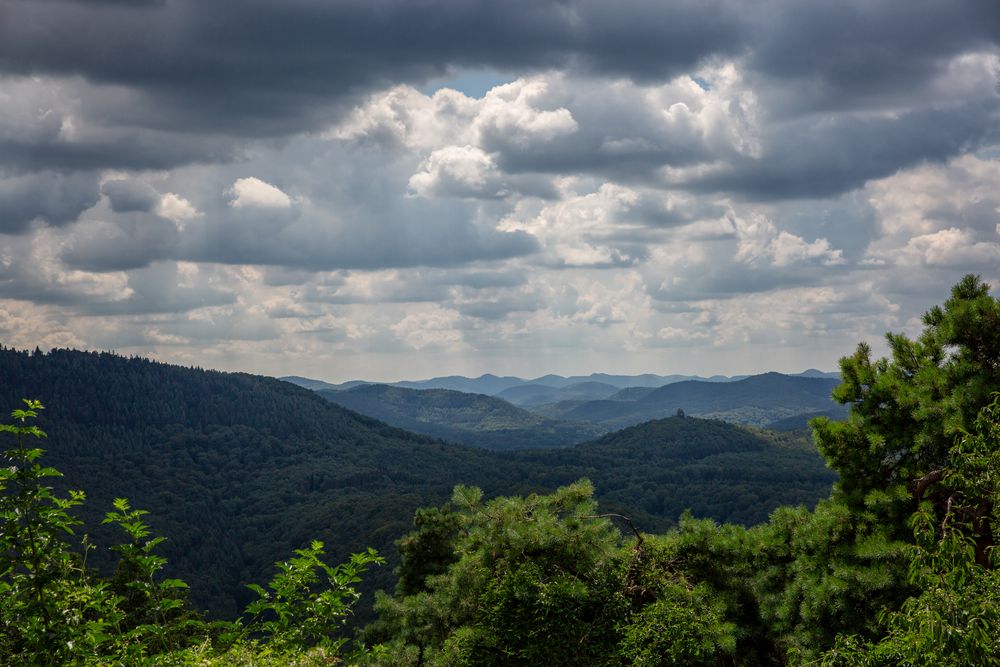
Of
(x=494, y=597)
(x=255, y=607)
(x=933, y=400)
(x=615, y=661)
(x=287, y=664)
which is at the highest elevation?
(x=933, y=400)

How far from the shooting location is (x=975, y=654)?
5648mm

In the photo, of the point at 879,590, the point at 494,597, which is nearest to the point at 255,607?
the point at 494,597

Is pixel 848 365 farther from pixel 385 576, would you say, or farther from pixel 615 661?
pixel 385 576

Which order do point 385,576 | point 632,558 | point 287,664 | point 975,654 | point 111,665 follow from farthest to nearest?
point 385,576 < point 632,558 < point 287,664 < point 111,665 < point 975,654

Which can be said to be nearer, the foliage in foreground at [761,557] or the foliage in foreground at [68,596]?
the foliage in foreground at [68,596]

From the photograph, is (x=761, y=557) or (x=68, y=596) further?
(x=761, y=557)

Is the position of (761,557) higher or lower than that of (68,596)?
lower

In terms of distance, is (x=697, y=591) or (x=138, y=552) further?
(x=697, y=591)

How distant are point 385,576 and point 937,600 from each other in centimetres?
12339

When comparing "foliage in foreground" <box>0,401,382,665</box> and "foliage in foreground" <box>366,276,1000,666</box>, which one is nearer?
"foliage in foreground" <box>0,401,382,665</box>

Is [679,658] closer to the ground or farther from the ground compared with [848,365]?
closer to the ground

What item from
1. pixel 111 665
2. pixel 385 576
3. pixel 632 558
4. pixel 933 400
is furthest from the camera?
pixel 385 576

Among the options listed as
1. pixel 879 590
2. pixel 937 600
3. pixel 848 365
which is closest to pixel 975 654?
pixel 937 600

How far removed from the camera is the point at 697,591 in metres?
11.6
